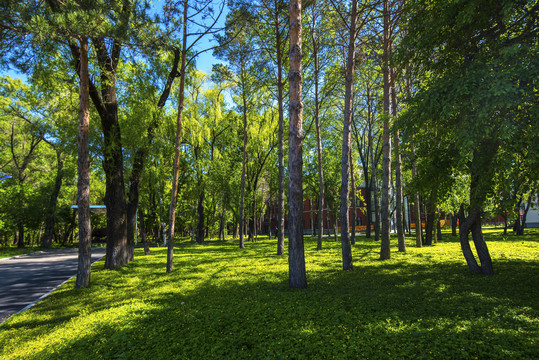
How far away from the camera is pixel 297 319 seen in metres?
5.42

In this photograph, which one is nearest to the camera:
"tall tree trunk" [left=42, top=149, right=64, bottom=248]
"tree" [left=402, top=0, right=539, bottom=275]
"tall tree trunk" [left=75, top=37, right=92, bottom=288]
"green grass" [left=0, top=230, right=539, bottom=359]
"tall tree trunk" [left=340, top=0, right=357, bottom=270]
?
"green grass" [left=0, top=230, right=539, bottom=359]

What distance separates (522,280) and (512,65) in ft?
19.5

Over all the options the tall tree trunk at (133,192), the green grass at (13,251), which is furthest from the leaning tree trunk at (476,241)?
the green grass at (13,251)

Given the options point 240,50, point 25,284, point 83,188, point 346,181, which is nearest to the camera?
point 83,188

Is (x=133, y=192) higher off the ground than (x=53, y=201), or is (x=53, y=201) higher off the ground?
(x=53, y=201)

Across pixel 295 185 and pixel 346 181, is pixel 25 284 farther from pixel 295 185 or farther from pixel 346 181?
pixel 346 181

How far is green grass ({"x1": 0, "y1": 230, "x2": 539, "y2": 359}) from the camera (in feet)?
13.9

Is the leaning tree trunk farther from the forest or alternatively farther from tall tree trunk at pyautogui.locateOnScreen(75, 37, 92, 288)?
tall tree trunk at pyautogui.locateOnScreen(75, 37, 92, 288)

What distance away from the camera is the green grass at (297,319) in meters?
4.23

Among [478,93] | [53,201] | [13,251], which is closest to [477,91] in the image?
[478,93]

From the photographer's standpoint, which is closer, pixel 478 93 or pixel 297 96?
pixel 478 93

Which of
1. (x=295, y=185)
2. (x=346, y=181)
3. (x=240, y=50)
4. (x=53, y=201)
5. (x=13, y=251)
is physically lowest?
(x=13, y=251)

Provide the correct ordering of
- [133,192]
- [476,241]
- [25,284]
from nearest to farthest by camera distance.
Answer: [476,241] → [25,284] → [133,192]

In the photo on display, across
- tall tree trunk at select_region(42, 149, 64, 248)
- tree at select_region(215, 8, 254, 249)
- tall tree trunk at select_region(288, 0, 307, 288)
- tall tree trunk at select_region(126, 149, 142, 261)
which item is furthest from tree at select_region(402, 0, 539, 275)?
tall tree trunk at select_region(42, 149, 64, 248)
